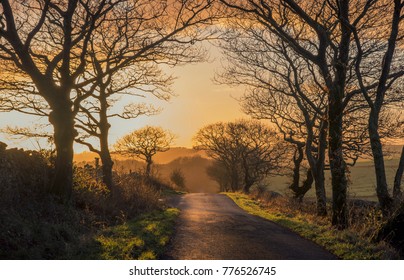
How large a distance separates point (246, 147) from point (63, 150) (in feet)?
126

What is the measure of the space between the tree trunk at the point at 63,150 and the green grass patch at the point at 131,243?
2.66 m

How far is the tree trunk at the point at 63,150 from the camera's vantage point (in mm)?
12828

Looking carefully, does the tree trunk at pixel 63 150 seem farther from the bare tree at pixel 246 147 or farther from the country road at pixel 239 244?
the bare tree at pixel 246 147

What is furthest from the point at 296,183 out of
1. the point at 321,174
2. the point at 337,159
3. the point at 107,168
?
the point at 337,159

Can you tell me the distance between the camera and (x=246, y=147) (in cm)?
4994

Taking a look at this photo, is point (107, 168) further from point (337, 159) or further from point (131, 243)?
point (337, 159)

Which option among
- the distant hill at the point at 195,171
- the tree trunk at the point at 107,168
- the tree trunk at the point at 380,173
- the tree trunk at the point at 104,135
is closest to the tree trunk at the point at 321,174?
the tree trunk at the point at 380,173

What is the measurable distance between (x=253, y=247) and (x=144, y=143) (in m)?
49.4

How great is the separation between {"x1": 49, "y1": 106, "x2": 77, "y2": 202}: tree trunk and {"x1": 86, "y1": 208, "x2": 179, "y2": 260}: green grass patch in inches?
105

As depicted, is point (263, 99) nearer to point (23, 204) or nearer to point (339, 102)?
point (339, 102)

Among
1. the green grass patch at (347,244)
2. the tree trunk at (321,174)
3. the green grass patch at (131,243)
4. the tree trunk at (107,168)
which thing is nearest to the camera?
the green grass patch at (131,243)

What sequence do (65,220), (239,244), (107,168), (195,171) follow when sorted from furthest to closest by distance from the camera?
(195,171) → (107,168) → (65,220) → (239,244)

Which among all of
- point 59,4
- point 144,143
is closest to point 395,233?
point 59,4

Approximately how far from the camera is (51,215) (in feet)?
37.0
